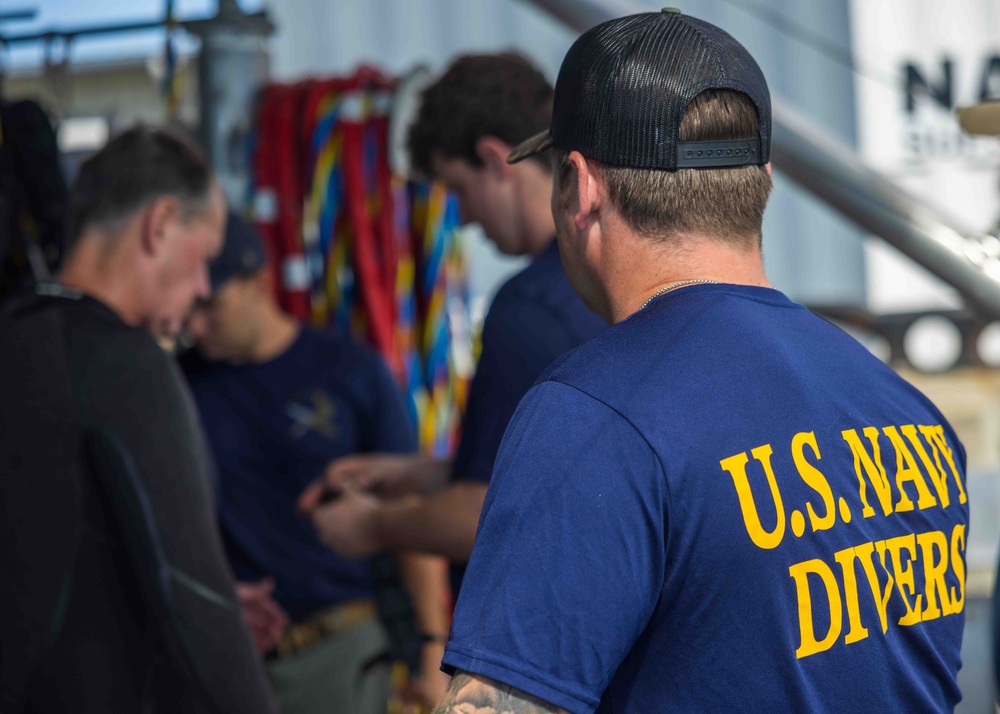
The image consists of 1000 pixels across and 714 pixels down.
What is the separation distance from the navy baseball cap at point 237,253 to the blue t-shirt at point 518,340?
1134 mm

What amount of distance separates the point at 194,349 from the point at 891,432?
2.24 metres

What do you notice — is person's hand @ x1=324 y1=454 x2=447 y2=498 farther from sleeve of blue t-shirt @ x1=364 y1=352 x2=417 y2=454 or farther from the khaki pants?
the khaki pants

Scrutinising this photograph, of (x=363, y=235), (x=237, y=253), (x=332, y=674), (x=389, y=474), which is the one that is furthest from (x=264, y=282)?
(x=332, y=674)

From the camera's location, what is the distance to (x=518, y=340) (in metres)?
1.68

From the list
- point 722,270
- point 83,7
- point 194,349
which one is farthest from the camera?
point 194,349

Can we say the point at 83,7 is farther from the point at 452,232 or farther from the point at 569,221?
the point at 569,221

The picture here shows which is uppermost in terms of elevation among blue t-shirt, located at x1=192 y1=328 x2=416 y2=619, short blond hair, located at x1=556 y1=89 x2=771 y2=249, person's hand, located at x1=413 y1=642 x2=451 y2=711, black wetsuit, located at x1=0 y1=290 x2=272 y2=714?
short blond hair, located at x1=556 y1=89 x2=771 y2=249

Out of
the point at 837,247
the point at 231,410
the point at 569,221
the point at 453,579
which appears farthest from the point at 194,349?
the point at 837,247

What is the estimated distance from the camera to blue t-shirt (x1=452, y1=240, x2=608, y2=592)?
5.45 feet

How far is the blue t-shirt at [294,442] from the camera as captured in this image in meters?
2.77

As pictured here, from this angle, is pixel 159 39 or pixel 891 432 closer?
pixel 891 432

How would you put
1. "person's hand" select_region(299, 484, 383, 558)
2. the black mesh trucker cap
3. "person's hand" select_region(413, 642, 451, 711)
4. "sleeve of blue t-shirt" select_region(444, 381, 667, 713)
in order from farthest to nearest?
"person's hand" select_region(413, 642, 451, 711)
"person's hand" select_region(299, 484, 383, 558)
the black mesh trucker cap
"sleeve of blue t-shirt" select_region(444, 381, 667, 713)

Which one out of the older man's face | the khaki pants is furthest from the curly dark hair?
the khaki pants

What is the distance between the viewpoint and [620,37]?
1.09 m
